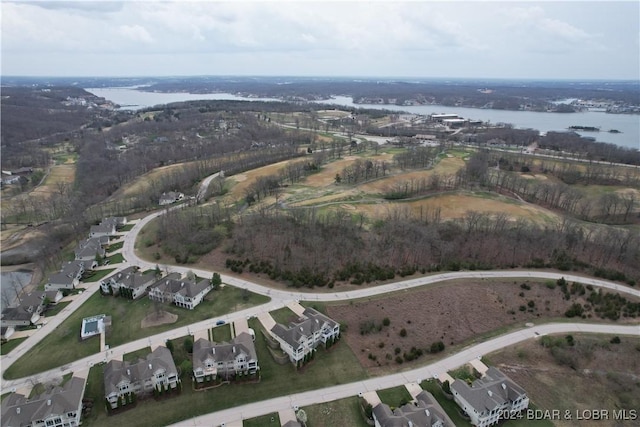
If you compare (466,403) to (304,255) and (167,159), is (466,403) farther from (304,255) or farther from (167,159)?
(167,159)

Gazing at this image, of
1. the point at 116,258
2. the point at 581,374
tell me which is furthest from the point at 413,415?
the point at 116,258

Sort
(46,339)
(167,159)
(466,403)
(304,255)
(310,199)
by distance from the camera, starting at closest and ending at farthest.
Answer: (466,403) < (46,339) < (304,255) < (310,199) < (167,159)

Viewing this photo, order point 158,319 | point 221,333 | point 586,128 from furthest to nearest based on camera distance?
1. point 586,128
2. point 158,319
3. point 221,333

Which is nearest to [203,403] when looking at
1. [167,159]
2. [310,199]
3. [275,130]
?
[310,199]

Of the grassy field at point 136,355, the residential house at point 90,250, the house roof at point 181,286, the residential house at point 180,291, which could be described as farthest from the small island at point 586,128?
the grassy field at point 136,355

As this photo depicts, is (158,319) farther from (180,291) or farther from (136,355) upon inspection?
(136,355)

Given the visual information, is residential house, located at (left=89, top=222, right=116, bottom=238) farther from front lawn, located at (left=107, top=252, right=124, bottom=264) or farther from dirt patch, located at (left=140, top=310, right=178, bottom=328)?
dirt patch, located at (left=140, top=310, right=178, bottom=328)

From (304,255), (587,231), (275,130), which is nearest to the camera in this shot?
(304,255)
